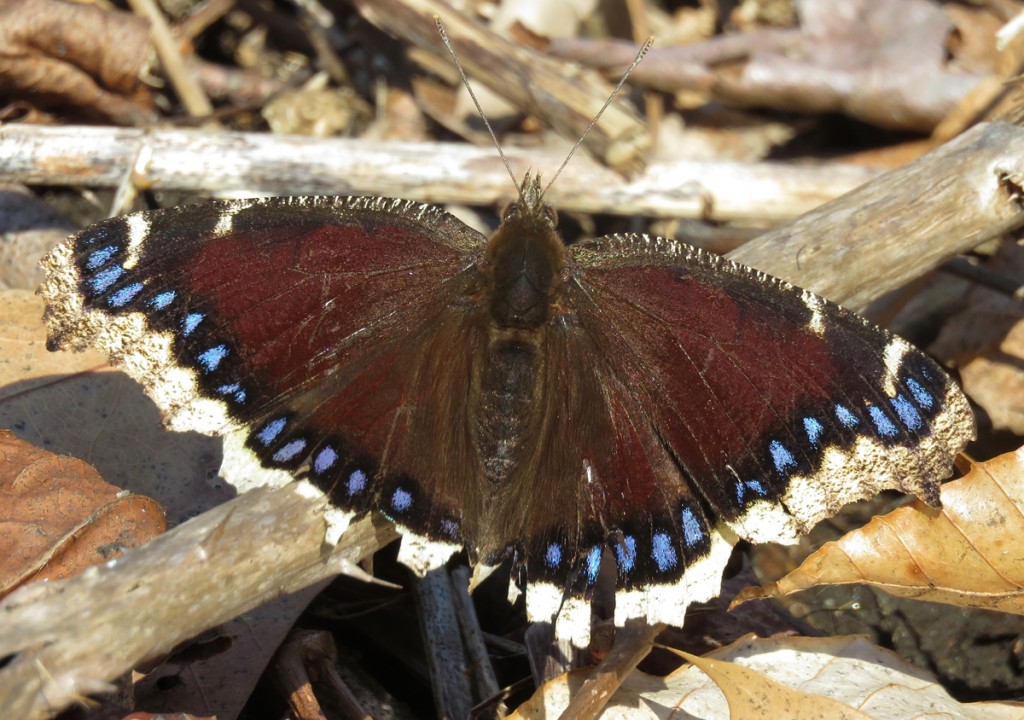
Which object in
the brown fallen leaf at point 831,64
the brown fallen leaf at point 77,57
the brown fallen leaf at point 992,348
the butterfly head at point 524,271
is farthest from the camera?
the brown fallen leaf at point 831,64

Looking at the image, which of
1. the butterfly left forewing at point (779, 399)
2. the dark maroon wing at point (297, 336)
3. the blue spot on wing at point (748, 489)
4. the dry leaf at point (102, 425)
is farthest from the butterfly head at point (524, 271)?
the dry leaf at point (102, 425)

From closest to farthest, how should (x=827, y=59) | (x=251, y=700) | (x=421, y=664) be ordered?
(x=251, y=700), (x=421, y=664), (x=827, y=59)

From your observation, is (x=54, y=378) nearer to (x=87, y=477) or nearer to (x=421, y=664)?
(x=87, y=477)

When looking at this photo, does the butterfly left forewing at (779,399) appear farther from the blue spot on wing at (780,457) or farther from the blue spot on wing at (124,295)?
the blue spot on wing at (124,295)

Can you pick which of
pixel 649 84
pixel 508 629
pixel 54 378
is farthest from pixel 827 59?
pixel 54 378

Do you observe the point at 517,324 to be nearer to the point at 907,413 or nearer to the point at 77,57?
the point at 907,413

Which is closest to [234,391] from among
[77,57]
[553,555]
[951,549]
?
[553,555]

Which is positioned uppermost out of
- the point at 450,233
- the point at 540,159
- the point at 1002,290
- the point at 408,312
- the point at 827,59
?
the point at 827,59

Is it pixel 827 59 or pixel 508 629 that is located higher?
pixel 827 59

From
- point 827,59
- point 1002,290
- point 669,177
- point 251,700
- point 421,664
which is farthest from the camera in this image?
point 827,59
